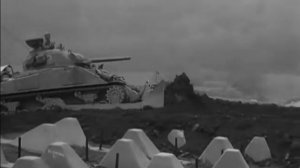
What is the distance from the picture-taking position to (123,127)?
23.9 metres

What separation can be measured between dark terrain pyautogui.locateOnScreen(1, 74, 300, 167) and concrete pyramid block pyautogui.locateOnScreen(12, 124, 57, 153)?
0.66 meters

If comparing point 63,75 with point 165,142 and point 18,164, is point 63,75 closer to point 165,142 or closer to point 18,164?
point 165,142

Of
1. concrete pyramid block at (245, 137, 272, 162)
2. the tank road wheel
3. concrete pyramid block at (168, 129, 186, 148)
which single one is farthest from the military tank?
concrete pyramid block at (245, 137, 272, 162)

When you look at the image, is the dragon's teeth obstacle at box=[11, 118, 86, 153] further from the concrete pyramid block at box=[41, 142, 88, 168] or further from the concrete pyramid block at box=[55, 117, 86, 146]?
the concrete pyramid block at box=[41, 142, 88, 168]

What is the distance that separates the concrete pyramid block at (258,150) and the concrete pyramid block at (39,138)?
7.05 m

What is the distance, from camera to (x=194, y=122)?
23734 mm

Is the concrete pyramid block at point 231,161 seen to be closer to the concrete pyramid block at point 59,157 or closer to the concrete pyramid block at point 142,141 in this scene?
the concrete pyramid block at point 59,157

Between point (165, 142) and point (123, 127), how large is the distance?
264cm

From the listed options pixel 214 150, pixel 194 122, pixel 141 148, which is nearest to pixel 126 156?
pixel 141 148

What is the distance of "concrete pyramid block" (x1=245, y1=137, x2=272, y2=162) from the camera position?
18.8 metres

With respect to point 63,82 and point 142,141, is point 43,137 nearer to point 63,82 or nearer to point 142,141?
point 142,141

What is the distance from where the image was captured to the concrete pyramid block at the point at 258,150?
18.8 meters

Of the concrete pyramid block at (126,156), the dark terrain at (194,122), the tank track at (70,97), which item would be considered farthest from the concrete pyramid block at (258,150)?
the tank track at (70,97)

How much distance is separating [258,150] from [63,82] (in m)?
10.3
